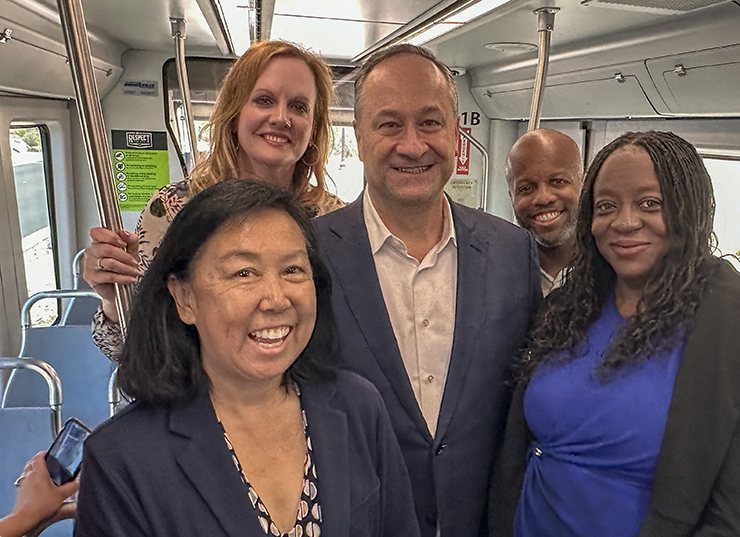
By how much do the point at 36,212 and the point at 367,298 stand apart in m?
3.70

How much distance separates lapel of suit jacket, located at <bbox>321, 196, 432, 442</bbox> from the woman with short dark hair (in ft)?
0.95

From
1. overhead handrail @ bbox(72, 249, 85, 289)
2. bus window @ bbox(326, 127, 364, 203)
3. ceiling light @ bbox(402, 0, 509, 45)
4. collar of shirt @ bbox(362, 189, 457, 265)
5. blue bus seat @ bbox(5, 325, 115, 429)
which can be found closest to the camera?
collar of shirt @ bbox(362, 189, 457, 265)

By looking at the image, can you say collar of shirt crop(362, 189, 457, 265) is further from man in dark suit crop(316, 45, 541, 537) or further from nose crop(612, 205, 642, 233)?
nose crop(612, 205, 642, 233)

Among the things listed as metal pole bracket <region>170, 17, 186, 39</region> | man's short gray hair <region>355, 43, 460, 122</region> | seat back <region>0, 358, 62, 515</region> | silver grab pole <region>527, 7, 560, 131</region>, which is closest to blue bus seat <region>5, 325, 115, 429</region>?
seat back <region>0, 358, 62, 515</region>

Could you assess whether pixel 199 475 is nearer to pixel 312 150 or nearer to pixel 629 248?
pixel 629 248

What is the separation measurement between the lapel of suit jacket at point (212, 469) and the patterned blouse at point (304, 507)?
0.07 feet

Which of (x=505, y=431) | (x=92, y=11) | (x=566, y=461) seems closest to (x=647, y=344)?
(x=566, y=461)

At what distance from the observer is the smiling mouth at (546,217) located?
216 cm

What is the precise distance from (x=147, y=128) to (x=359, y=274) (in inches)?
147

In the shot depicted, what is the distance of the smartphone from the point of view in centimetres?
145

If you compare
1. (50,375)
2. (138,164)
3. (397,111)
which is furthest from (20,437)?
(138,164)

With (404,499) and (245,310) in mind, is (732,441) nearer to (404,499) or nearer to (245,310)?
(404,499)

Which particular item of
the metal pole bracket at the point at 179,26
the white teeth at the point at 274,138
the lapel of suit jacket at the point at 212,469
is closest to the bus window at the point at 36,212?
the metal pole bracket at the point at 179,26

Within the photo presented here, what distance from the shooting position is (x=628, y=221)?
146 centimetres
